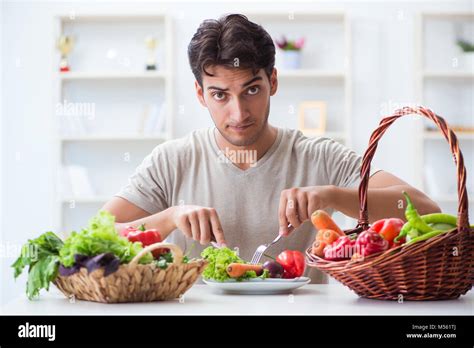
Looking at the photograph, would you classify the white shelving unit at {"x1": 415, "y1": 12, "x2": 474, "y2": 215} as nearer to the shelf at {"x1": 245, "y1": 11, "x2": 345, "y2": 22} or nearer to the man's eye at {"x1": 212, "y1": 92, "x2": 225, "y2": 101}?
the shelf at {"x1": 245, "y1": 11, "x2": 345, "y2": 22}

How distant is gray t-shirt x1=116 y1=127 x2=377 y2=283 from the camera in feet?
8.18

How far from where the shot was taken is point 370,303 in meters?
1.53

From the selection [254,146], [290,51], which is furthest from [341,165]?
[290,51]

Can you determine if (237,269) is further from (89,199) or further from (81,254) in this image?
(89,199)

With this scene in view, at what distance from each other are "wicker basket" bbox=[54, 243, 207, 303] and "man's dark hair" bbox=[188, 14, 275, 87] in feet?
3.04

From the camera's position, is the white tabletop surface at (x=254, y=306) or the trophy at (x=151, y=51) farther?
the trophy at (x=151, y=51)

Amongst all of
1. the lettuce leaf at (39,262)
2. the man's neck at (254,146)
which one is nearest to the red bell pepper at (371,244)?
the lettuce leaf at (39,262)

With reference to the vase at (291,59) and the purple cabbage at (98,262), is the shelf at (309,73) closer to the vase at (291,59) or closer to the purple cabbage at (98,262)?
the vase at (291,59)

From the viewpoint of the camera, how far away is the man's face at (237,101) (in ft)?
7.66

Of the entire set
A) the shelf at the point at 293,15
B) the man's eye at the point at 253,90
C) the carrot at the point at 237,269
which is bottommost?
the carrot at the point at 237,269

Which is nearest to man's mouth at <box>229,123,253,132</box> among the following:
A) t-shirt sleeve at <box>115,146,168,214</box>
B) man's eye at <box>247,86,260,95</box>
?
man's eye at <box>247,86,260,95</box>

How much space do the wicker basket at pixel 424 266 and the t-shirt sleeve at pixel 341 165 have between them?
92 cm
